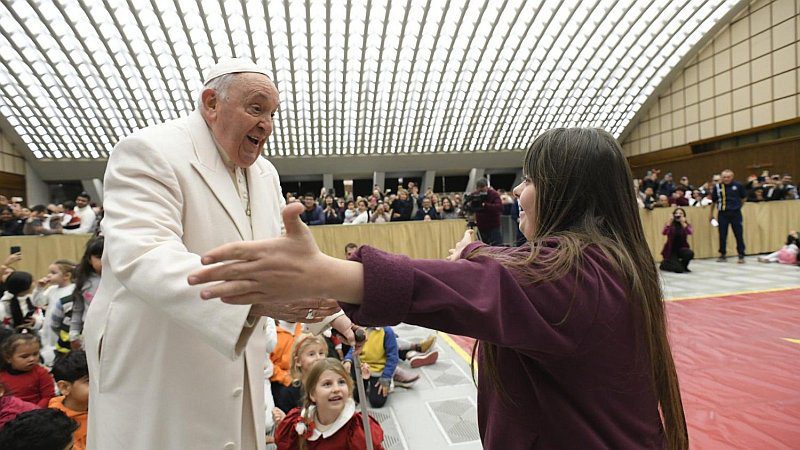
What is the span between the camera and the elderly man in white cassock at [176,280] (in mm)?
1259

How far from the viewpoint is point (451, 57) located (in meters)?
26.9

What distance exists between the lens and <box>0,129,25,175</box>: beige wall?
26.5m

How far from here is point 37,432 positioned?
2.26 meters

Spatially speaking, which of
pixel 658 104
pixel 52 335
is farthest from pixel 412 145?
pixel 52 335

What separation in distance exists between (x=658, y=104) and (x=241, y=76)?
110 ft

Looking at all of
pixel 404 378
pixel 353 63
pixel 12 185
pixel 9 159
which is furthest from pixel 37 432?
pixel 9 159

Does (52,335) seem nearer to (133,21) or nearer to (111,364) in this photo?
(111,364)

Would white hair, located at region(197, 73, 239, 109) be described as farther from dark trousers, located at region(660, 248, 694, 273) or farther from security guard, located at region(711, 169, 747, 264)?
security guard, located at region(711, 169, 747, 264)

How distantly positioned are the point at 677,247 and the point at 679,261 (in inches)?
13.9

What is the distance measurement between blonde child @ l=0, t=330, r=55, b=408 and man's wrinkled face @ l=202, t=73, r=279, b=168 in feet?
10.1

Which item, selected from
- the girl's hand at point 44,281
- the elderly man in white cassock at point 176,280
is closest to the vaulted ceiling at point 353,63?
the girl's hand at point 44,281

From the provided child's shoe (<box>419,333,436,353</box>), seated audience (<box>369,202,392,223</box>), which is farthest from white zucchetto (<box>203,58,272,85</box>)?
seated audience (<box>369,202,392,223</box>)

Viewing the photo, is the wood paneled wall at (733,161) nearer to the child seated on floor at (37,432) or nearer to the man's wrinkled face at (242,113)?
the man's wrinkled face at (242,113)

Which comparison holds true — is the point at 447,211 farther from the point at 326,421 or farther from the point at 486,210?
the point at 326,421
